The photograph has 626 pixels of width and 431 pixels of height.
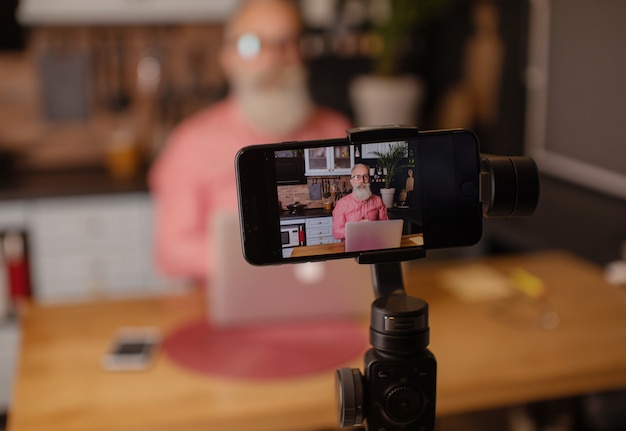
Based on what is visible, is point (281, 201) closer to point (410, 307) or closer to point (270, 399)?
point (410, 307)

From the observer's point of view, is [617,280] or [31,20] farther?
[31,20]

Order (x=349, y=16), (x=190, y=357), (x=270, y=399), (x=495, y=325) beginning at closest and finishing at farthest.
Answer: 1. (x=270, y=399)
2. (x=190, y=357)
3. (x=495, y=325)
4. (x=349, y=16)

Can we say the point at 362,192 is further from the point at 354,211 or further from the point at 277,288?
the point at 277,288

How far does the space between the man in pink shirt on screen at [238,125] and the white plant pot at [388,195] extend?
5.81ft

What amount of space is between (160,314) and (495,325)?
0.86 meters

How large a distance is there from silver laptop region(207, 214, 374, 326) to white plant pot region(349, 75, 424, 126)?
1699 millimetres

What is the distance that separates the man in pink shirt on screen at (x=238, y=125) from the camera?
103 inches

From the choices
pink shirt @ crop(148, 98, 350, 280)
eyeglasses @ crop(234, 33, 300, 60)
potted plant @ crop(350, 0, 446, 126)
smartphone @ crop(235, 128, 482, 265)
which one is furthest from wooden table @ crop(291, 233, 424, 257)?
potted plant @ crop(350, 0, 446, 126)

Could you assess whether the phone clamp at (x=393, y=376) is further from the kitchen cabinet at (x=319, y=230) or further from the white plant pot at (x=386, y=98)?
the white plant pot at (x=386, y=98)

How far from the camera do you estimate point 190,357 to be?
1.80 meters

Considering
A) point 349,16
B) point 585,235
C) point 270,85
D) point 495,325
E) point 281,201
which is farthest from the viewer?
point 349,16

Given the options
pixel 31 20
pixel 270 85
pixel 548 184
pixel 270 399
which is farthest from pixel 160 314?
pixel 31 20

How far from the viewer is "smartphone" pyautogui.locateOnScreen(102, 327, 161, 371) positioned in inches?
69.5

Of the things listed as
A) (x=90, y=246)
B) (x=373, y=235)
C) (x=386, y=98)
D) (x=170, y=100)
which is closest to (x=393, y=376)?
(x=373, y=235)
